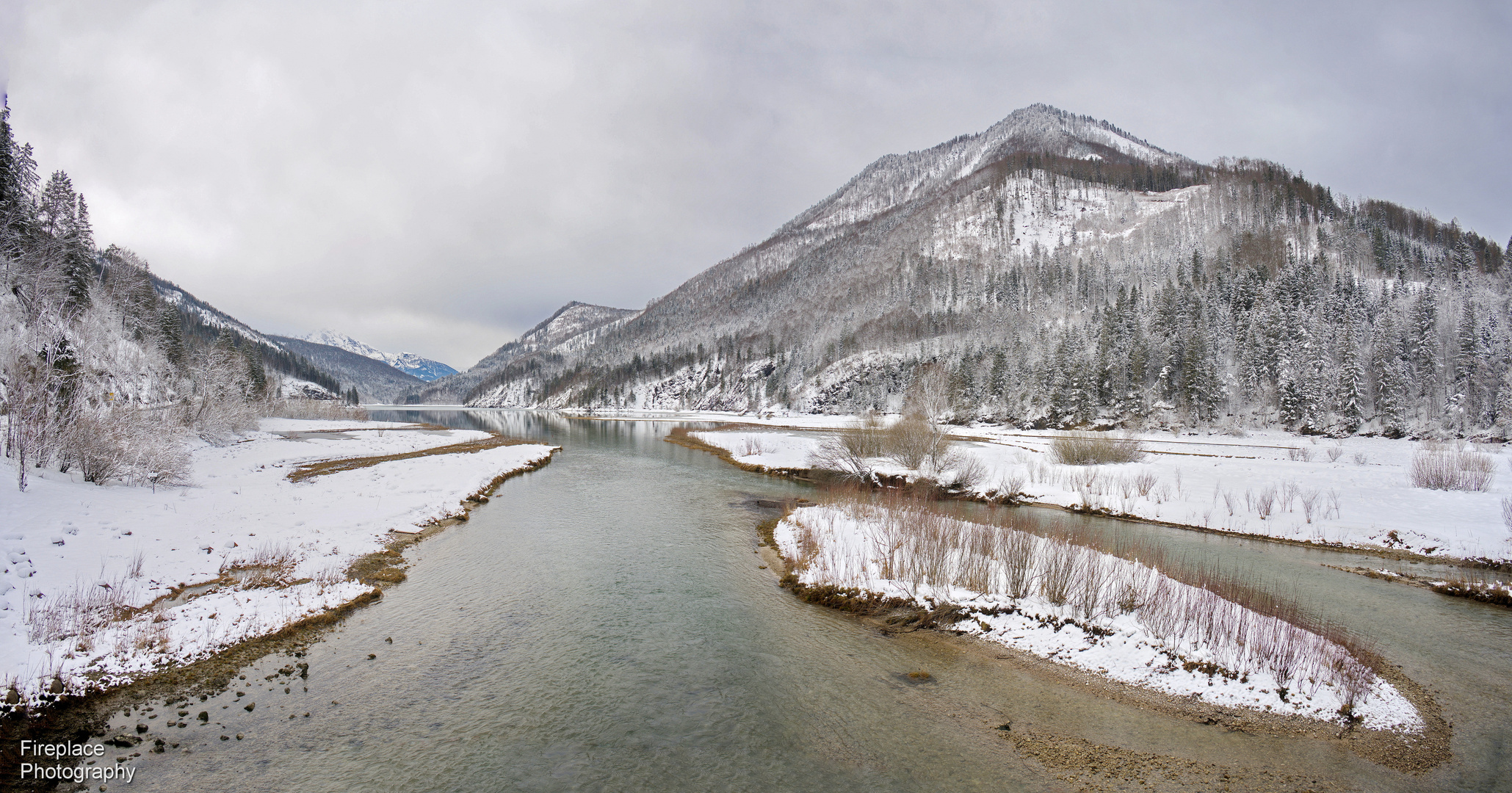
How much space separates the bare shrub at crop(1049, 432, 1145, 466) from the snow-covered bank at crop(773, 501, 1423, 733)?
2261 centimetres

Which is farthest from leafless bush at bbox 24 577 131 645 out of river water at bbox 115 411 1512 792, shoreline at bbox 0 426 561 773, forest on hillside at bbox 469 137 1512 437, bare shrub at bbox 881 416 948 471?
forest on hillside at bbox 469 137 1512 437

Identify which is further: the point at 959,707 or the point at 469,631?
the point at 469,631

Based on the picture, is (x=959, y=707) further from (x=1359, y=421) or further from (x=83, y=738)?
(x=1359, y=421)

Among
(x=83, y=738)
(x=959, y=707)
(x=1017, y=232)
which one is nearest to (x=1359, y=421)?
(x=959, y=707)

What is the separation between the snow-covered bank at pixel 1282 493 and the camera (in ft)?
57.4

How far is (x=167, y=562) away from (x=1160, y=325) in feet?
336

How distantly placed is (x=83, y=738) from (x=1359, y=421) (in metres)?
85.7

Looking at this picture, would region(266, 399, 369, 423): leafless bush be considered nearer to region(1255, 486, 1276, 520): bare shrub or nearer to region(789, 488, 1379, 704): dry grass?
region(789, 488, 1379, 704): dry grass

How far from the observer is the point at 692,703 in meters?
8.50

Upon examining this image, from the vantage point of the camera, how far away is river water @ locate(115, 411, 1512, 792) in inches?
261

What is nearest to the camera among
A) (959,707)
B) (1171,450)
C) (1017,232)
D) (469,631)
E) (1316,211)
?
(959,707)

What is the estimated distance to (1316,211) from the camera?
462ft

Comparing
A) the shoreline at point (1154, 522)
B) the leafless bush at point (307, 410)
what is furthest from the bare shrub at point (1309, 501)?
the leafless bush at point (307, 410)

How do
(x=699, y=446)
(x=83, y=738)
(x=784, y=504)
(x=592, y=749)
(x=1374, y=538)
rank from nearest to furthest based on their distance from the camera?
(x=83, y=738), (x=592, y=749), (x=1374, y=538), (x=784, y=504), (x=699, y=446)
